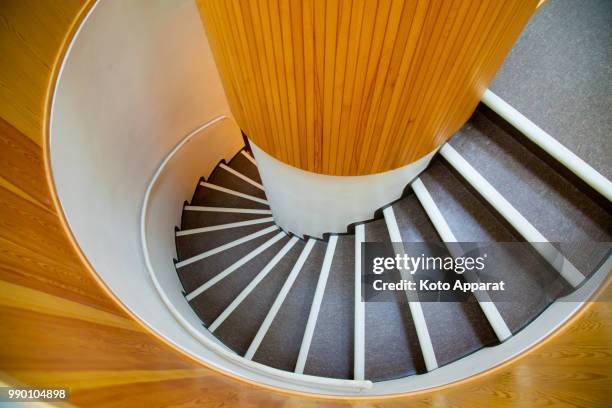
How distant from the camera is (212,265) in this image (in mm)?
3512

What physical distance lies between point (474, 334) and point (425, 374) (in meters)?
0.34

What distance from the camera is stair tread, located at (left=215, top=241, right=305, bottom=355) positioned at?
2.78 metres

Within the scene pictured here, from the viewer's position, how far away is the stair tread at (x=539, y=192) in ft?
4.86

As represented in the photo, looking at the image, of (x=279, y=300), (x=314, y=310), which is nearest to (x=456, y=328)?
(x=314, y=310)

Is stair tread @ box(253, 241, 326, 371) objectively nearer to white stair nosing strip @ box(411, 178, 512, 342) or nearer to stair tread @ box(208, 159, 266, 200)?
white stair nosing strip @ box(411, 178, 512, 342)

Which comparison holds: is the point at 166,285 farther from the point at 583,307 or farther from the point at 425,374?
the point at 583,307

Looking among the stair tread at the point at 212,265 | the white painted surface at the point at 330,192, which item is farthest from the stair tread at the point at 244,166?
the white painted surface at the point at 330,192

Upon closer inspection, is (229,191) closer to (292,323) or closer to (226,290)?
(226,290)

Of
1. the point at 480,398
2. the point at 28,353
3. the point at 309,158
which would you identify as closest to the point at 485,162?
the point at 309,158

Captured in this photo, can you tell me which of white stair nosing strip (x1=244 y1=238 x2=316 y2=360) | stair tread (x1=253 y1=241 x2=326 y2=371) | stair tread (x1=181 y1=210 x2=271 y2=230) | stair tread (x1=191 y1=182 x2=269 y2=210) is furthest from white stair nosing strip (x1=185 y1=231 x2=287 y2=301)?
stair tread (x1=191 y1=182 x2=269 y2=210)

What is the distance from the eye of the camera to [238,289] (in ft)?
10.5

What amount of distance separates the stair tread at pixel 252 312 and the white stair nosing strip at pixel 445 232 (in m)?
1.51

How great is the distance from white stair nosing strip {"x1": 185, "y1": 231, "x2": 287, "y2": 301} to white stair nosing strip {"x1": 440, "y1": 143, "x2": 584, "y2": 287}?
206cm

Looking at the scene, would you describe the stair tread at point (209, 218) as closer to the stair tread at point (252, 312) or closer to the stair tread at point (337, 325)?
the stair tread at point (252, 312)
